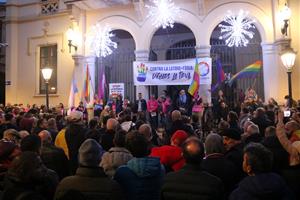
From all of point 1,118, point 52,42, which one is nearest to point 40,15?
point 52,42

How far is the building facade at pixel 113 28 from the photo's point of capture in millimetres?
14820

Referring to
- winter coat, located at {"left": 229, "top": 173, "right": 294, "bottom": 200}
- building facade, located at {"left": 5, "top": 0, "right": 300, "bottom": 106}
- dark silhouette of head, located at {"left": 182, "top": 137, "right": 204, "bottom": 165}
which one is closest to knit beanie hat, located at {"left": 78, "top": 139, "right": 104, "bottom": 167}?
dark silhouette of head, located at {"left": 182, "top": 137, "right": 204, "bottom": 165}

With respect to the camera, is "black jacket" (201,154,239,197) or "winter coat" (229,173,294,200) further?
"black jacket" (201,154,239,197)

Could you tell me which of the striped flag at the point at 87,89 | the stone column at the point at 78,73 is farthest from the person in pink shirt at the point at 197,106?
the stone column at the point at 78,73

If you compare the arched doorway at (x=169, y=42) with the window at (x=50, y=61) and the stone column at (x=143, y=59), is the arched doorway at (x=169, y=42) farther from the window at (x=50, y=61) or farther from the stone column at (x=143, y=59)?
the window at (x=50, y=61)

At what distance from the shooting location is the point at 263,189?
290cm

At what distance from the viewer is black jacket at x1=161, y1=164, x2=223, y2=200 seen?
319cm

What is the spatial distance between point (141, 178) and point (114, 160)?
1.99 feet

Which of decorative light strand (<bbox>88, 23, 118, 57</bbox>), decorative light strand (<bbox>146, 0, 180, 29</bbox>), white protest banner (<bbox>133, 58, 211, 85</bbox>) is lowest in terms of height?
white protest banner (<bbox>133, 58, 211, 85</bbox>)

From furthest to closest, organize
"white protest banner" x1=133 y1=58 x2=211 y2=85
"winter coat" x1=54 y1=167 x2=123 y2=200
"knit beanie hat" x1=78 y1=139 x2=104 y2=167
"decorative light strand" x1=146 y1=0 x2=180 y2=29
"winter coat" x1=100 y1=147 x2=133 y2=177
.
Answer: "decorative light strand" x1=146 y1=0 x2=180 y2=29, "white protest banner" x1=133 y1=58 x2=211 y2=85, "winter coat" x1=100 y1=147 x2=133 y2=177, "knit beanie hat" x1=78 y1=139 x2=104 y2=167, "winter coat" x1=54 y1=167 x2=123 y2=200

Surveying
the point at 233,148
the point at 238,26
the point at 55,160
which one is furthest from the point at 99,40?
the point at 233,148

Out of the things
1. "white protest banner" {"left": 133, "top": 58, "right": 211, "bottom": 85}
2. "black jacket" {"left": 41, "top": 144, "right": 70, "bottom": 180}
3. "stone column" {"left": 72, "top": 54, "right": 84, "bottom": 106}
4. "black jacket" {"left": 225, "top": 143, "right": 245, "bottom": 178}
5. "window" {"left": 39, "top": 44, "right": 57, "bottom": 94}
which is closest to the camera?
"black jacket" {"left": 225, "top": 143, "right": 245, "bottom": 178}

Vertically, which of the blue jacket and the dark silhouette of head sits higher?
the dark silhouette of head

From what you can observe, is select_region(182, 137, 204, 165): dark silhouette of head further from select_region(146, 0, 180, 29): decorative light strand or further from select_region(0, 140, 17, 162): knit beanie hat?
select_region(146, 0, 180, 29): decorative light strand
